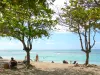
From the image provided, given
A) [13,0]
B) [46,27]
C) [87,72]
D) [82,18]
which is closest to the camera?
[13,0]

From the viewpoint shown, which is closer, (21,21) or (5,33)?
(21,21)

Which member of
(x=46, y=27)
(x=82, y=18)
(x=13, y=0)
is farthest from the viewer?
(x=82, y=18)

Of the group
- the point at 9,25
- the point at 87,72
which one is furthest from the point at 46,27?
the point at 87,72

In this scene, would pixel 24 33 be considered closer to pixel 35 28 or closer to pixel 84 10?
pixel 35 28

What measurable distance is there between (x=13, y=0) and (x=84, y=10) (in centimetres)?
1624

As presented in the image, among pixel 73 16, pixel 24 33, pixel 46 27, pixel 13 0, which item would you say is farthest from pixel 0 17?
pixel 13 0

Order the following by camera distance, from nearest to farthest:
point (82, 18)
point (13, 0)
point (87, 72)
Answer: point (13, 0), point (87, 72), point (82, 18)

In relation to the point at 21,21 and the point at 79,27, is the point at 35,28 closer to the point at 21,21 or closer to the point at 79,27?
the point at 21,21

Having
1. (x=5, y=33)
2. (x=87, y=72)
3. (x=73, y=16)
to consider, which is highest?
(x=73, y=16)

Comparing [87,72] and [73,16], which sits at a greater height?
[73,16]

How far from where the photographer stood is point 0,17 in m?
27.8

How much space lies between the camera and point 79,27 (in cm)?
3266

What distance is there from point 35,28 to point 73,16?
225 inches

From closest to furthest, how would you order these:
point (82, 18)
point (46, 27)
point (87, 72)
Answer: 1. point (87, 72)
2. point (46, 27)
3. point (82, 18)
